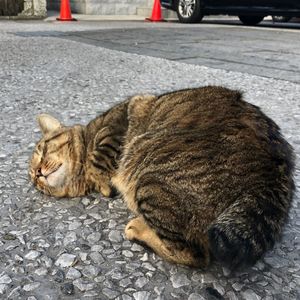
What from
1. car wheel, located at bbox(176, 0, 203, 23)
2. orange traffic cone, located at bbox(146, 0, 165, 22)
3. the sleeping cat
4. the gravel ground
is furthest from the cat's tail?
orange traffic cone, located at bbox(146, 0, 165, 22)

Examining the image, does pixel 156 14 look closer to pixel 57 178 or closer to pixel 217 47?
pixel 217 47

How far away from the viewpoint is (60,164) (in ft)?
8.81

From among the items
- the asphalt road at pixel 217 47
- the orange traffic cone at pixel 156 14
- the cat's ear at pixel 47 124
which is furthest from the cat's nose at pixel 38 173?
the orange traffic cone at pixel 156 14

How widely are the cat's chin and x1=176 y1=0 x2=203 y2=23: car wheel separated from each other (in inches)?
431

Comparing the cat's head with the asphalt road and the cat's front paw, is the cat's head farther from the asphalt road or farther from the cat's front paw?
the asphalt road

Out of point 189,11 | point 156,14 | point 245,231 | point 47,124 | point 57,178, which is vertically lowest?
point 156,14

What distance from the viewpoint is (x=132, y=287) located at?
1818 millimetres

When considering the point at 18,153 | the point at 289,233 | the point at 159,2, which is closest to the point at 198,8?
the point at 159,2

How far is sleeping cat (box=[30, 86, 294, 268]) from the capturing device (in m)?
1.69

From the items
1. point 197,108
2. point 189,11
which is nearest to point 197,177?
point 197,108

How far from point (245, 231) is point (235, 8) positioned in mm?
11104

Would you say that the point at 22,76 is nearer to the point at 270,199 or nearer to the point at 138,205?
the point at 138,205

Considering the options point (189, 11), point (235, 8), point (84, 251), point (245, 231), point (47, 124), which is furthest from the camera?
point (189, 11)

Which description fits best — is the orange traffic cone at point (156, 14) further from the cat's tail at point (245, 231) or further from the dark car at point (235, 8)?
the cat's tail at point (245, 231)
